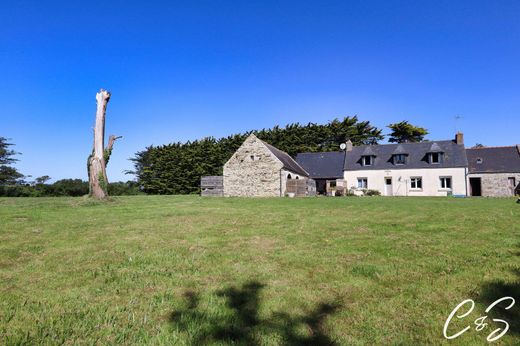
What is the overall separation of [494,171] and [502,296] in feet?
122

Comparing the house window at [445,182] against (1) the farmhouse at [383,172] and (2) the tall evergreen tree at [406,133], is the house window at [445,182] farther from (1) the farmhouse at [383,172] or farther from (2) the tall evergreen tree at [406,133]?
(2) the tall evergreen tree at [406,133]

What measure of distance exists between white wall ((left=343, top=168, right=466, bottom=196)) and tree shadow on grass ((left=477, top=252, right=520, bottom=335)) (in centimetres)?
3391

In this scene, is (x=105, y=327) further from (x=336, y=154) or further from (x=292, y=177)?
(x=336, y=154)

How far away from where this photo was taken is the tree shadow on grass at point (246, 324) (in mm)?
2689

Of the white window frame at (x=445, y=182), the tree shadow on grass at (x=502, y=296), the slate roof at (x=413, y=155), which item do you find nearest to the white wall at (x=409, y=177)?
the white window frame at (x=445, y=182)

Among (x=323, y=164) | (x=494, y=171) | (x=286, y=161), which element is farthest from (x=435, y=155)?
(x=286, y=161)

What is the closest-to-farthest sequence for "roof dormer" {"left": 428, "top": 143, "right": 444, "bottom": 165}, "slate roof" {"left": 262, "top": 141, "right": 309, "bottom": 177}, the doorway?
"slate roof" {"left": 262, "top": 141, "right": 309, "bottom": 177} < the doorway < "roof dormer" {"left": 428, "top": 143, "right": 444, "bottom": 165}

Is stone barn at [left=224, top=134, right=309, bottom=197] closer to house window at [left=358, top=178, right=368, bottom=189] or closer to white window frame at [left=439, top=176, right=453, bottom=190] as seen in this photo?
house window at [left=358, top=178, right=368, bottom=189]

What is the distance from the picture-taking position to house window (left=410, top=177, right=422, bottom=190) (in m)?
35.3

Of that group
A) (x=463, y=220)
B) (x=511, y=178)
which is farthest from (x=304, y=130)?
(x=463, y=220)

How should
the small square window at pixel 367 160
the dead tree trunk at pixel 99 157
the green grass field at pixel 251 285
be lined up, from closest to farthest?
the green grass field at pixel 251 285 < the dead tree trunk at pixel 99 157 < the small square window at pixel 367 160

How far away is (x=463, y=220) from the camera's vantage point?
30.1 feet

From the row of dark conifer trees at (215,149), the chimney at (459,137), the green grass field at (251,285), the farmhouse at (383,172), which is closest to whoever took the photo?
the green grass field at (251,285)

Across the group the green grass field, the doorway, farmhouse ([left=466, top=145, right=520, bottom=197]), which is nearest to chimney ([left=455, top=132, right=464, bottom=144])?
farmhouse ([left=466, top=145, right=520, bottom=197])
